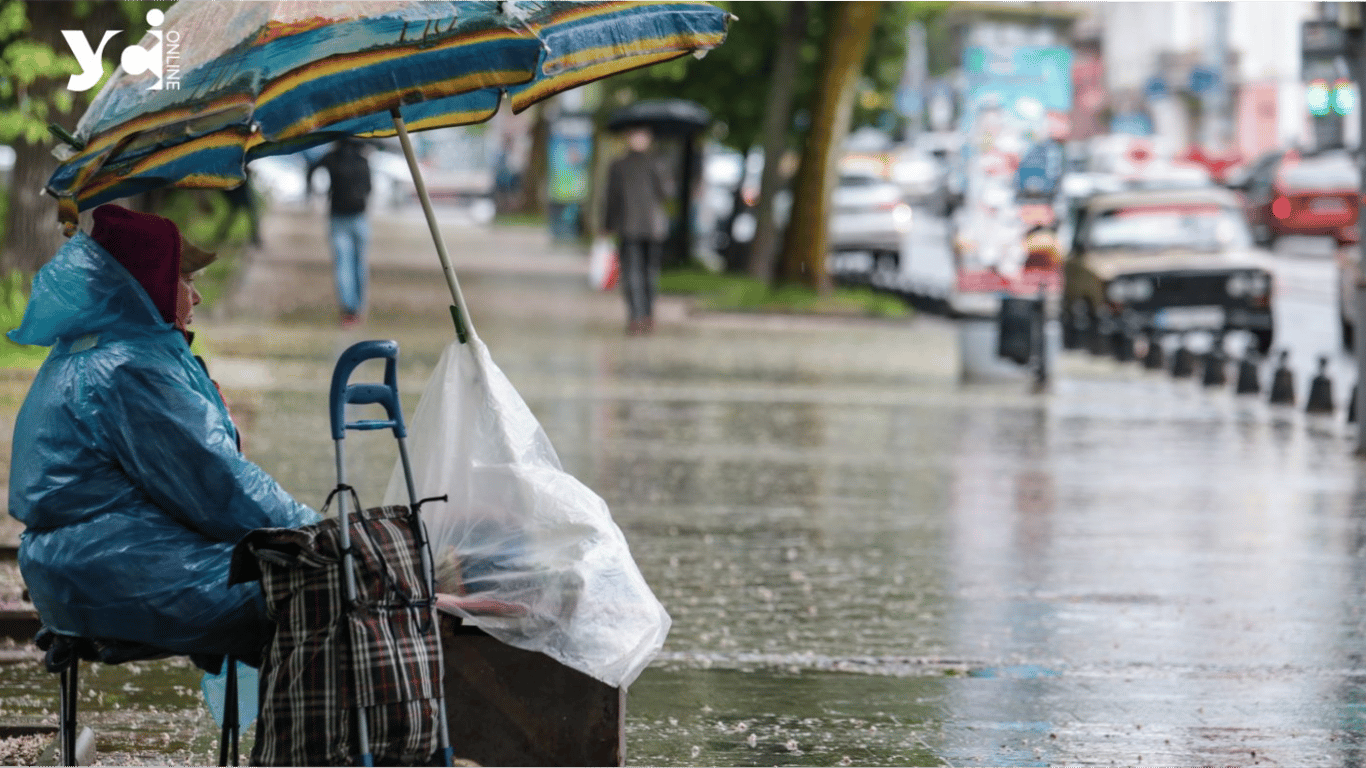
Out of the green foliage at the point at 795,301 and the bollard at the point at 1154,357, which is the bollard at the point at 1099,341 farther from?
the green foliage at the point at 795,301

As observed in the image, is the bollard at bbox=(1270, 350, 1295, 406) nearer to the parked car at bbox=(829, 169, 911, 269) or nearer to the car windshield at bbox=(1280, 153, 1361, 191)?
the parked car at bbox=(829, 169, 911, 269)

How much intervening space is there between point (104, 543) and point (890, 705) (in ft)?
9.40

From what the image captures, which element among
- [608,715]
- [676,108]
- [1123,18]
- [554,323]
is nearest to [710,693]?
[608,715]

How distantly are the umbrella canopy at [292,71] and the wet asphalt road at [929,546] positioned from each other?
1819 millimetres

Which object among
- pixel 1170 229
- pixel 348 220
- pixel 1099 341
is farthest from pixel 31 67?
pixel 1170 229

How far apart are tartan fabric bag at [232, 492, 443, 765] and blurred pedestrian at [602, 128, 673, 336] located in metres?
17.3

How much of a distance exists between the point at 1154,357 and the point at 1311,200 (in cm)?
2052

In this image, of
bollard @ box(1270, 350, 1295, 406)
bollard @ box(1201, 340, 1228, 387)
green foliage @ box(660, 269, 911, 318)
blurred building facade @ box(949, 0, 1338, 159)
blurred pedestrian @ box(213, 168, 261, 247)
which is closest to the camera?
bollard @ box(1270, 350, 1295, 406)

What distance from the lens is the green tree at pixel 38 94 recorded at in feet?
37.2

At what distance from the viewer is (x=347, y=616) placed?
4.65 metres

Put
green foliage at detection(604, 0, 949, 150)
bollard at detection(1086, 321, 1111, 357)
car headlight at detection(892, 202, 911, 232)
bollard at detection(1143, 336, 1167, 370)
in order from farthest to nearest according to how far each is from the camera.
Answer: car headlight at detection(892, 202, 911, 232) → green foliage at detection(604, 0, 949, 150) → bollard at detection(1086, 321, 1111, 357) → bollard at detection(1143, 336, 1167, 370)

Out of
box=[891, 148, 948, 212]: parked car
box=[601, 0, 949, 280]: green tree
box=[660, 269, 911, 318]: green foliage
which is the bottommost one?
box=[660, 269, 911, 318]: green foliage

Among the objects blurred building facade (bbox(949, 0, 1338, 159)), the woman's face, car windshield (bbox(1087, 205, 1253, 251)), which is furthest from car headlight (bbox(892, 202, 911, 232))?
the woman's face

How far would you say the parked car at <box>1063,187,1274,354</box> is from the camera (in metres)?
21.9
